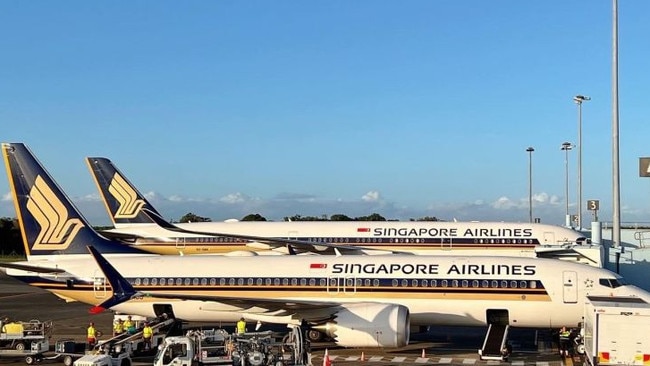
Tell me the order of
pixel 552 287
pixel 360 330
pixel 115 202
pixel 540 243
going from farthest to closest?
pixel 115 202 < pixel 540 243 < pixel 552 287 < pixel 360 330

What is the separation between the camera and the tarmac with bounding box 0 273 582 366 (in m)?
25.0

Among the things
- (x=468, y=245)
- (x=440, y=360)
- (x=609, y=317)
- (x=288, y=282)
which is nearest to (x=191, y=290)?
(x=288, y=282)

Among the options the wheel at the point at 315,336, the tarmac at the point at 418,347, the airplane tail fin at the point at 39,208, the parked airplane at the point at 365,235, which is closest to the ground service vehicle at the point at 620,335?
the tarmac at the point at 418,347

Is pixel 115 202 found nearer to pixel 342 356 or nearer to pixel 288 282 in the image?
pixel 288 282

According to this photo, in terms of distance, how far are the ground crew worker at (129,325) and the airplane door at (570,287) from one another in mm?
16767

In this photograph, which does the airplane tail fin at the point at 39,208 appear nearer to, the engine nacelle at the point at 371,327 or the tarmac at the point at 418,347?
the tarmac at the point at 418,347

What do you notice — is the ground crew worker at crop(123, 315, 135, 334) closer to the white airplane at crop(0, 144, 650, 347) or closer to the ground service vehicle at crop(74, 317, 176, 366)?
the ground service vehicle at crop(74, 317, 176, 366)

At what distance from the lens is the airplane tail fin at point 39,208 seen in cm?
3078

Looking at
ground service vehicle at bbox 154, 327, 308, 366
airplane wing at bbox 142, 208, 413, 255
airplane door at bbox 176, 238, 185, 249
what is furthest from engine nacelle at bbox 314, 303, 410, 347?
airplane door at bbox 176, 238, 185, 249

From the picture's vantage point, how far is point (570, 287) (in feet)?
86.3

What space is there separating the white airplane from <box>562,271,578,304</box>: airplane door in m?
0.04

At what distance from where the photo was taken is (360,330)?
2448cm

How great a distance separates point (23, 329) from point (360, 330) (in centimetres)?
1321

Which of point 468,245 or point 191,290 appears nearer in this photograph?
point 191,290
